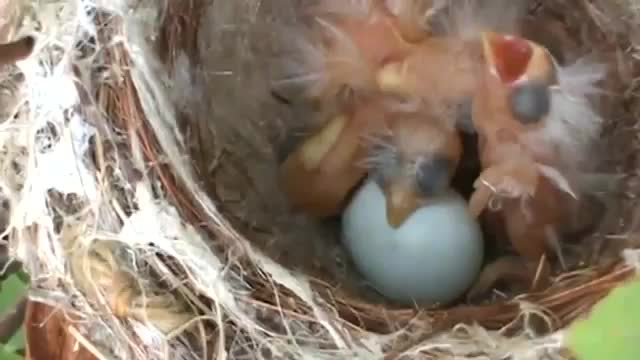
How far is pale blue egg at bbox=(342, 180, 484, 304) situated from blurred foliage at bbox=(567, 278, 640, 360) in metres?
0.52

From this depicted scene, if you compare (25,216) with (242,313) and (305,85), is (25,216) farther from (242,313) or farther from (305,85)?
(305,85)

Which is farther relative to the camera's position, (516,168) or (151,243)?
(516,168)

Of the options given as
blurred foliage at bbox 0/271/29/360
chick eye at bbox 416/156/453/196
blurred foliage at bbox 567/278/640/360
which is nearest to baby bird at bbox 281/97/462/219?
chick eye at bbox 416/156/453/196

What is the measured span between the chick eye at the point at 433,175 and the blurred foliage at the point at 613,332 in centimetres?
53

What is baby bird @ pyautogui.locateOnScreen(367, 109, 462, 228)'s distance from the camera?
0.86 meters

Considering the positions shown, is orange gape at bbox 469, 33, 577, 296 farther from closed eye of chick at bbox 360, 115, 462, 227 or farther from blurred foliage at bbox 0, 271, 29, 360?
blurred foliage at bbox 0, 271, 29, 360

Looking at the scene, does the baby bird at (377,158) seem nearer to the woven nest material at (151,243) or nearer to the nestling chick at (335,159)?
the nestling chick at (335,159)

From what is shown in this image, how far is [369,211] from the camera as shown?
34.9 inches

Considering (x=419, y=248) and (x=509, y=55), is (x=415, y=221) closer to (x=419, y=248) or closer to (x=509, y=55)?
(x=419, y=248)

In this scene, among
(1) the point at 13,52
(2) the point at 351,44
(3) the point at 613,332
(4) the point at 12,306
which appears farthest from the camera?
(2) the point at 351,44

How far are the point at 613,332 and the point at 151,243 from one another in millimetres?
435

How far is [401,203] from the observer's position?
857mm

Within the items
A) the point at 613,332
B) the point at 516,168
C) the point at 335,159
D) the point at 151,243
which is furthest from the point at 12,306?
the point at 613,332

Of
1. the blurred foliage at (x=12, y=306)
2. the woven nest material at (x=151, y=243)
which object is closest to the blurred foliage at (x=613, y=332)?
the woven nest material at (x=151, y=243)
